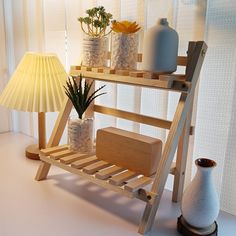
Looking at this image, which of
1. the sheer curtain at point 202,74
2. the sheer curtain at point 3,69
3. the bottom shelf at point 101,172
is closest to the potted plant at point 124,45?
the sheer curtain at point 202,74

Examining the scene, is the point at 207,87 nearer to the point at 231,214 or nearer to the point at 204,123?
the point at 204,123

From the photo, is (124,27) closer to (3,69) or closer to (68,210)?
(68,210)

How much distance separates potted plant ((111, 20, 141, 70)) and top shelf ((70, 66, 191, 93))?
0.14 ft

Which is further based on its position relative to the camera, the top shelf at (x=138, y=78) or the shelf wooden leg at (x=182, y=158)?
the shelf wooden leg at (x=182, y=158)

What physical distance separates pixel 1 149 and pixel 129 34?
819 millimetres

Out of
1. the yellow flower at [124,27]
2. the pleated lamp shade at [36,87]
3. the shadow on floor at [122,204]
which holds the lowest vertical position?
the shadow on floor at [122,204]

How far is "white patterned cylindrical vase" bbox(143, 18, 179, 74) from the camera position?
0.75 meters

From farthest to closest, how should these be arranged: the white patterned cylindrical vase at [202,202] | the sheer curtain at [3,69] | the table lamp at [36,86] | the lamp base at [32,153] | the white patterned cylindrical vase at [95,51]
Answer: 1. the sheer curtain at [3,69]
2. the lamp base at [32,153]
3. the table lamp at [36,86]
4. the white patterned cylindrical vase at [95,51]
5. the white patterned cylindrical vase at [202,202]

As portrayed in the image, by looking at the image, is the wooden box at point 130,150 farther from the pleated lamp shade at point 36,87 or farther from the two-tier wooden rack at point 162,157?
the pleated lamp shade at point 36,87

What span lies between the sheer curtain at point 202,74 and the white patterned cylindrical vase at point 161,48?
123mm

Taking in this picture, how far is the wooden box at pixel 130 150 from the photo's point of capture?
0.81m

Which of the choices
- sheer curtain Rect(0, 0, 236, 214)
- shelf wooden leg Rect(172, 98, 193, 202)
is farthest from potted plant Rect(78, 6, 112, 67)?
shelf wooden leg Rect(172, 98, 193, 202)

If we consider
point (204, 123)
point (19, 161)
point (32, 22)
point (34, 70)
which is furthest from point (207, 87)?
point (32, 22)

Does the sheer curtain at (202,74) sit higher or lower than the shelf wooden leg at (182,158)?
higher
